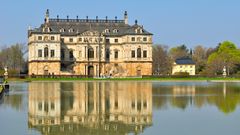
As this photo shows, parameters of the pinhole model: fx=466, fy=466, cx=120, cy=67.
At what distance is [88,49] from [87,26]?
5.08 metres

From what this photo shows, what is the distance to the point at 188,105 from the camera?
2181 centimetres

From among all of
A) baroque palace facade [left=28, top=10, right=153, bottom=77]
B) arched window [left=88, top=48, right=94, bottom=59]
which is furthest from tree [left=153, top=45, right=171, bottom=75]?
arched window [left=88, top=48, right=94, bottom=59]

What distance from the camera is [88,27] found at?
8800cm

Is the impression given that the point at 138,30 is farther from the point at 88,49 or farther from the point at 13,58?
the point at 13,58

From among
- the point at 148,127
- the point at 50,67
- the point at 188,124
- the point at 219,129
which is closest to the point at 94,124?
the point at 148,127

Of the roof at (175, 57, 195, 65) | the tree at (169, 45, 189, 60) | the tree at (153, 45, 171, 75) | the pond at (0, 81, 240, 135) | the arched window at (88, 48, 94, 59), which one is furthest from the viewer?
the tree at (169, 45, 189, 60)

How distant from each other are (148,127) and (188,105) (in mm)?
7596

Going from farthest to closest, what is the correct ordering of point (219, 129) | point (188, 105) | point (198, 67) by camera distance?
point (198, 67) < point (188, 105) < point (219, 129)

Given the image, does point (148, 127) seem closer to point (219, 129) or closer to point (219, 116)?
point (219, 129)

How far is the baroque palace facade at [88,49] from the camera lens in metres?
82.9

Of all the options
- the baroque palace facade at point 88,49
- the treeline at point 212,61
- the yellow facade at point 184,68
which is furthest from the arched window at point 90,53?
the yellow facade at point 184,68

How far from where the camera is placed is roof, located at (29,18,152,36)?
85625 mm

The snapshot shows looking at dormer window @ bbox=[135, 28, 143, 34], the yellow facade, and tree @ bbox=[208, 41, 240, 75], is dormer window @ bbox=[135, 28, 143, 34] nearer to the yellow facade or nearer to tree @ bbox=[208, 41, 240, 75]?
tree @ bbox=[208, 41, 240, 75]

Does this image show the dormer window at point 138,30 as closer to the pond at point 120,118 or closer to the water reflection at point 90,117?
the water reflection at point 90,117
